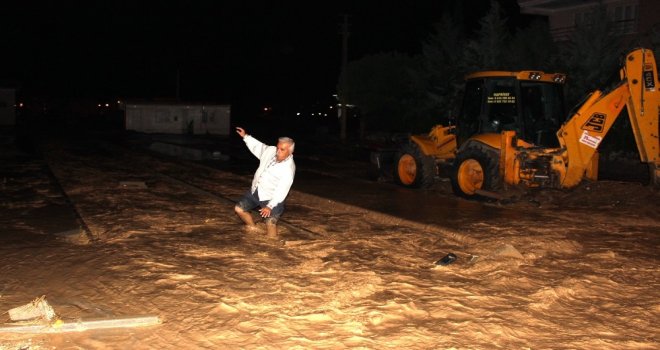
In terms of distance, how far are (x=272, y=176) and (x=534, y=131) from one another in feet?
22.2

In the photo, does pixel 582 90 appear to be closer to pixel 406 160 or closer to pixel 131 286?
pixel 406 160

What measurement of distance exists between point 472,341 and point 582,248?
4029mm

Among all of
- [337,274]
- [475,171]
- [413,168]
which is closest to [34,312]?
[337,274]

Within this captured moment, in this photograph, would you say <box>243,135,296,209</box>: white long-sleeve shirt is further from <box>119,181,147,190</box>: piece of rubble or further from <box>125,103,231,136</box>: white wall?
<box>125,103,231,136</box>: white wall

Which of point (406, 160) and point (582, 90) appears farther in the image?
point (582, 90)

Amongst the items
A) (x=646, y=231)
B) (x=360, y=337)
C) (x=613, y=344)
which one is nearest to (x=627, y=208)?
(x=646, y=231)

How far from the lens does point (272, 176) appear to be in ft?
25.9

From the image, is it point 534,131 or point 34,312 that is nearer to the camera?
point 34,312

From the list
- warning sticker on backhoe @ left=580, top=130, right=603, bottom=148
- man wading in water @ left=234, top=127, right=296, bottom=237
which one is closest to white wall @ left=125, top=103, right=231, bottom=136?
warning sticker on backhoe @ left=580, top=130, right=603, bottom=148

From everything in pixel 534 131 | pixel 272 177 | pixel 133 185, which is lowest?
pixel 133 185

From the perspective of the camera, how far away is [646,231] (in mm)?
9438

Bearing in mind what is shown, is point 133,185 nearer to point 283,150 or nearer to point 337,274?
point 283,150

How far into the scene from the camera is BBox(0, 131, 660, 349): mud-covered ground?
496 centimetres

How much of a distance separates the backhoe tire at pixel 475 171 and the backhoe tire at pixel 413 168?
1.03m
